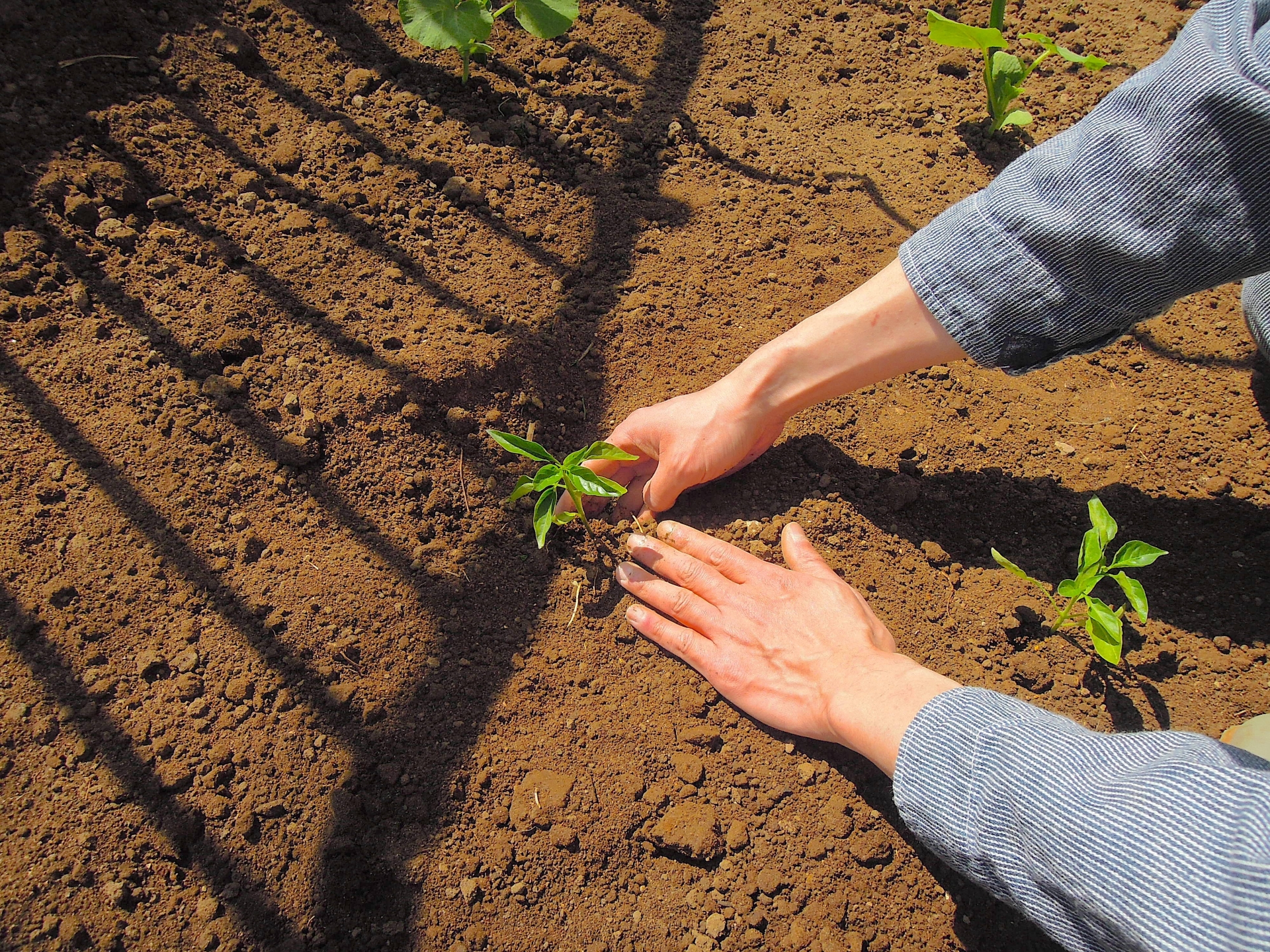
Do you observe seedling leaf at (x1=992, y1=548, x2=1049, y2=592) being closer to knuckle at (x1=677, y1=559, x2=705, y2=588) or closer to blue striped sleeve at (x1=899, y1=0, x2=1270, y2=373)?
blue striped sleeve at (x1=899, y1=0, x2=1270, y2=373)

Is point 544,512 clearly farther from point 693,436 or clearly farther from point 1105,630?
point 1105,630

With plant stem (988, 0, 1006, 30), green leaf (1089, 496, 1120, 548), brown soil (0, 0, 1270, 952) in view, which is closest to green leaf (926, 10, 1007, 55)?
plant stem (988, 0, 1006, 30)

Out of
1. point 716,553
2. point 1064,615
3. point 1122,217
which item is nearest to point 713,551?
point 716,553

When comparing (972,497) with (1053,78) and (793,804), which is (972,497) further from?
(1053,78)

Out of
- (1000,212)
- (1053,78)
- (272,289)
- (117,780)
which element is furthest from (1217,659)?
(272,289)

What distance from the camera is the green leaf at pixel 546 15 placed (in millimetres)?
2625

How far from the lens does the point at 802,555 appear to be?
Result: 2068 mm

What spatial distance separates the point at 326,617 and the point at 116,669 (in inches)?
19.7

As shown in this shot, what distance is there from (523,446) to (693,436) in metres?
0.46

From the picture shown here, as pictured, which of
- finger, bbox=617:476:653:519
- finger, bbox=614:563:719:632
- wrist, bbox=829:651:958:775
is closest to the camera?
wrist, bbox=829:651:958:775

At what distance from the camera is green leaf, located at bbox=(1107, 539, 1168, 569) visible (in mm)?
1850

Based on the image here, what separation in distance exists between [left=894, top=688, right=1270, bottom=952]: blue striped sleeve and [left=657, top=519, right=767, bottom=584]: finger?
2.01ft

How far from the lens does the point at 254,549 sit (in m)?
2.04

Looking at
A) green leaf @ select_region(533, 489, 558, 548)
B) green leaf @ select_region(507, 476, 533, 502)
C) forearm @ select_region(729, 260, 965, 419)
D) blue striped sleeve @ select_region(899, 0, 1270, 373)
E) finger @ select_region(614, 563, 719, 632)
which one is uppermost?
blue striped sleeve @ select_region(899, 0, 1270, 373)
